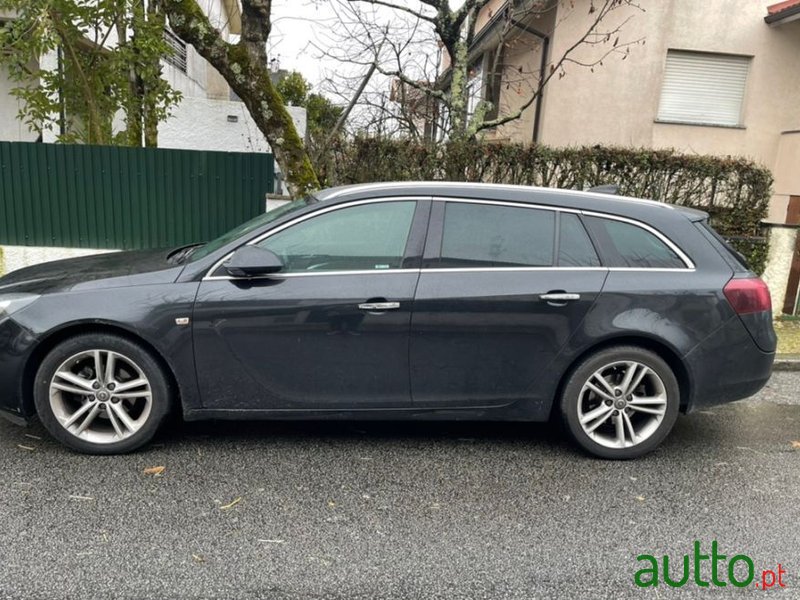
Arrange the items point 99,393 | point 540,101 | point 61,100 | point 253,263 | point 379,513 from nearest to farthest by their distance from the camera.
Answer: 1. point 379,513
2. point 253,263
3. point 99,393
4. point 61,100
5. point 540,101

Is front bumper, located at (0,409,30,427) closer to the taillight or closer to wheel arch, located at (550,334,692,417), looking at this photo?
wheel arch, located at (550,334,692,417)

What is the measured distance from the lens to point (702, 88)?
1074 centimetres

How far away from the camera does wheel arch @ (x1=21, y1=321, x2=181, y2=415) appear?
11.3 feet

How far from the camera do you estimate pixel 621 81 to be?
1045 centimetres

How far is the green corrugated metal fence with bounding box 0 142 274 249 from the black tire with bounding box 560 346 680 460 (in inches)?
208

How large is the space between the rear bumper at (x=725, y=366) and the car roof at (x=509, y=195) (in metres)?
0.77

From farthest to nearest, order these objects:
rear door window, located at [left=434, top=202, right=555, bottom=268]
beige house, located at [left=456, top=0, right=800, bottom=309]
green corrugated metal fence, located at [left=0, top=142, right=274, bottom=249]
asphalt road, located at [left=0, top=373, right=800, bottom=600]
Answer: beige house, located at [left=456, top=0, right=800, bottom=309] → green corrugated metal fence, located at [left=0, top=142, right=274, bottom=249] → rear door window, located at [left=434, top=202, right=555, bottom=268] → asphalt road, located at [left=0, top=373, right=800, bottom=600]

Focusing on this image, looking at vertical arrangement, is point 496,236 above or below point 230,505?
above

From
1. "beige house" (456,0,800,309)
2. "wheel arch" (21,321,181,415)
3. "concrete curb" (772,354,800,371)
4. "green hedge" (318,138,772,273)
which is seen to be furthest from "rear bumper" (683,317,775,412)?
"beige house" (456,0,800,309)

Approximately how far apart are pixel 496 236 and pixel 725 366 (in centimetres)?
159

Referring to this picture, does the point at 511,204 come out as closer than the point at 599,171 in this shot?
Yes

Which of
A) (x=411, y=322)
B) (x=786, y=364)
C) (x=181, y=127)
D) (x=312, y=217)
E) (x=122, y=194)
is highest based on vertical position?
(x=181, y=127)

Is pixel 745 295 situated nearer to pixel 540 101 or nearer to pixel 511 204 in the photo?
pixel 511 204

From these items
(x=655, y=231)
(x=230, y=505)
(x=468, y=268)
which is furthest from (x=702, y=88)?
(x=230, y=505)
